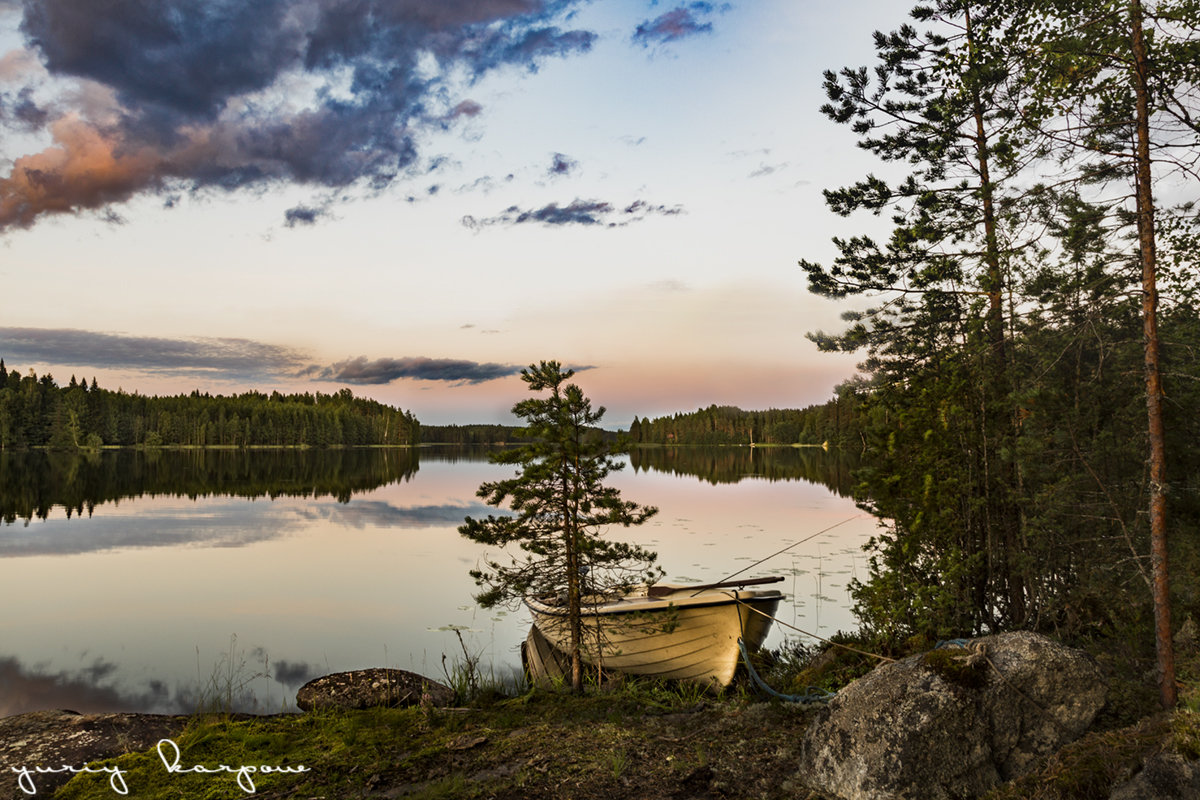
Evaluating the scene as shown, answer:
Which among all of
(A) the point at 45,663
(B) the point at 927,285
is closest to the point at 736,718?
(B) the point at 927,285

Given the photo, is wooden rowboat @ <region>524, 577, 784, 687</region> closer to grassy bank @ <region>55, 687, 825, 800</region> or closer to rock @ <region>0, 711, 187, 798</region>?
grassy bank @ <region>55, 687, 825, 800</region>

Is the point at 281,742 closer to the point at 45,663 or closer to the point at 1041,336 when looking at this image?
the point at 45,663

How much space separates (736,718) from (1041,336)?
7.01 m

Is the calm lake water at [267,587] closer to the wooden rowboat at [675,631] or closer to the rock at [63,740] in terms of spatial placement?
the rock at [63,740]

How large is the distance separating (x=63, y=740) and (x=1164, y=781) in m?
10.1

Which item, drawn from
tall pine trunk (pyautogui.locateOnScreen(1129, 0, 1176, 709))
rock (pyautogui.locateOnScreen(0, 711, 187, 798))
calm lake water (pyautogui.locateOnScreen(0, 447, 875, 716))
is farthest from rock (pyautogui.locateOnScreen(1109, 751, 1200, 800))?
calm lake water (pyautogui.locateOnScreen(0, 447, 875, 716))

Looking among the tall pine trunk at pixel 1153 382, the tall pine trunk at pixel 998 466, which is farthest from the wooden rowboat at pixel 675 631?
the tall pine trunk at pixel 1153 382

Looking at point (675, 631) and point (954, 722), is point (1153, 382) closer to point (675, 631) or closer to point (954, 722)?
point (954, 722)

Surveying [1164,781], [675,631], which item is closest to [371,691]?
[675,631]

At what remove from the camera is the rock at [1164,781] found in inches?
162

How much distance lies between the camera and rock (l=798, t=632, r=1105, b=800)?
539cm

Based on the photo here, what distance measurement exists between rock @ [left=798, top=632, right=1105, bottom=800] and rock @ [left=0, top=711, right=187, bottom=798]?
7197mm

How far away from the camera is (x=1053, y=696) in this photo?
19.0 ft

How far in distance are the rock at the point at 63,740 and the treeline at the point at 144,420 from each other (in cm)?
14337
